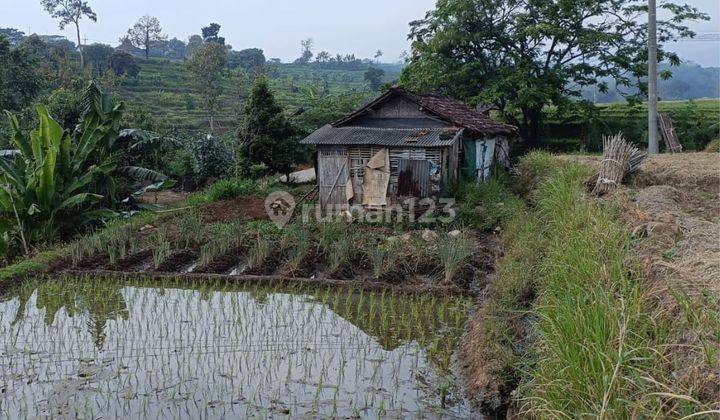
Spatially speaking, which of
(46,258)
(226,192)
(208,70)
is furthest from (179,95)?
(46,258)

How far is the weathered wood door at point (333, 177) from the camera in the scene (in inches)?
516

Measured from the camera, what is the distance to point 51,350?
6332 millimetres

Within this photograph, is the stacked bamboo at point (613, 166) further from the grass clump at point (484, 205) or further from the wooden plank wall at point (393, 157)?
the wooden plank wall at point (393, 157)

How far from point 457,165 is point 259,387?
9.01 m

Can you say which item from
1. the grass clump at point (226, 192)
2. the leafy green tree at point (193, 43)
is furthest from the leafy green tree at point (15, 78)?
the leafy green tree at point (193, 43)

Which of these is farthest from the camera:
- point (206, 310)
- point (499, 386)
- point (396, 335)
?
point (206, 310)

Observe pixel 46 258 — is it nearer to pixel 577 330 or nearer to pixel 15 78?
→ pixel 577 330

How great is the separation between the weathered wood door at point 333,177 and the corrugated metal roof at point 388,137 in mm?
321

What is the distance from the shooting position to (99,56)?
140ft

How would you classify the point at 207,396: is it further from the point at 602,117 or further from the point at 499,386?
the point at 602,117

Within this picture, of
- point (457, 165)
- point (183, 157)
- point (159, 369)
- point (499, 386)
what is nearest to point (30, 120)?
point (183, 157)

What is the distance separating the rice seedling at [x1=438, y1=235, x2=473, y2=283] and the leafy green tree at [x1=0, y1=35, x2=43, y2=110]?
1772 centimetres

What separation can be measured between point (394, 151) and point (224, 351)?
726 cm

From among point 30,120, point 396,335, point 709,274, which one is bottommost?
point 396,335
